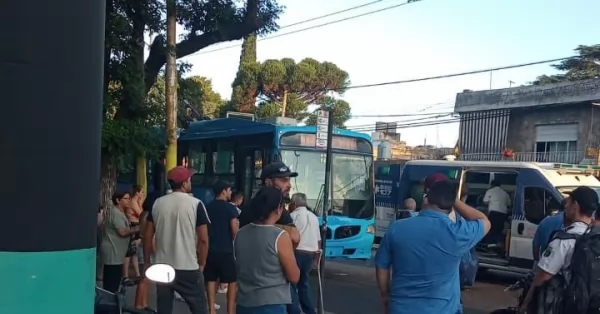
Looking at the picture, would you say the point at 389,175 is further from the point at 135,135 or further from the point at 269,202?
the point at 269,202

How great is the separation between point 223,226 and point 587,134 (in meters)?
19.5

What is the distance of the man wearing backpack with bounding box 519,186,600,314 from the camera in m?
4.85

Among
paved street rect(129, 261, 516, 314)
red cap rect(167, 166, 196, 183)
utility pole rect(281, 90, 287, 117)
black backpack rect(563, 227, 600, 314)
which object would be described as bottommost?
paved street rect(129, 261, 516, 314)

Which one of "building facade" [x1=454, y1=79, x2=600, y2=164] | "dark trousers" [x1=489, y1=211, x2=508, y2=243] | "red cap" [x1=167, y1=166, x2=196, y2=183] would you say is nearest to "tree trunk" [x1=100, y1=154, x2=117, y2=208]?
"red cap" [x1=167, y1=166, x2=196, y2=183]

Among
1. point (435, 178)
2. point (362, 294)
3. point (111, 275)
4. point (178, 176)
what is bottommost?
point (362, 294)

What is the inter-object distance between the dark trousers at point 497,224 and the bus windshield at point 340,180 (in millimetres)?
2480

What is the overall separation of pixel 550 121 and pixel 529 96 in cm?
133

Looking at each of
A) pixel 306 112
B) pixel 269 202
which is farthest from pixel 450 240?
pixel 306 112

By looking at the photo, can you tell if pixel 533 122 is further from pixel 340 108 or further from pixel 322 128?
pixel 322 128

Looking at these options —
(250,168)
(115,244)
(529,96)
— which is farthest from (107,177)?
(529,96)

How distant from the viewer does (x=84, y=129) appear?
2787mm

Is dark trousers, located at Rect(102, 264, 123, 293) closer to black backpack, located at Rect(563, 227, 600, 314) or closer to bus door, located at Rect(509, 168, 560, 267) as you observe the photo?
black backpack, located at Rect(563, 227, 600, 314)

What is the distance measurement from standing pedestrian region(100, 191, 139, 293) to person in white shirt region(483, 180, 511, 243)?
27.2ft

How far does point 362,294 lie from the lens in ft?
39.5
